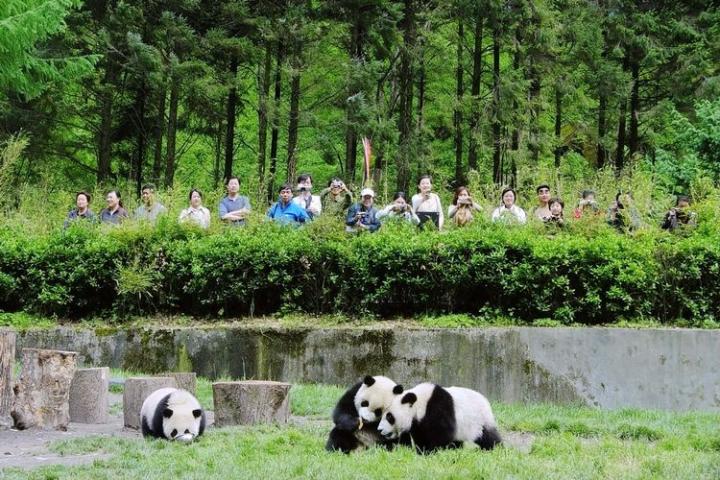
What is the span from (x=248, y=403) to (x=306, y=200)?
260 inches

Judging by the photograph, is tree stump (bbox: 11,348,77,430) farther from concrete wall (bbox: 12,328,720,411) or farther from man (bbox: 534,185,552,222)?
man (bbox: 534,185,552,222)

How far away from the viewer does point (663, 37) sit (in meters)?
32.1

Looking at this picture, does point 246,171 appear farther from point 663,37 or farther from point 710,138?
point 710,138

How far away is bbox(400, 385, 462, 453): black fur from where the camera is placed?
730cm

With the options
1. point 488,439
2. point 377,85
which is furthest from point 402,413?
point 377,85

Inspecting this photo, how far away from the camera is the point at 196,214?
14.7m

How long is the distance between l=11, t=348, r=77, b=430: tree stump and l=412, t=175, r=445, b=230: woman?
22.1 ft

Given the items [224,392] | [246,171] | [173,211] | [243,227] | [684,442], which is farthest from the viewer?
[246,171]

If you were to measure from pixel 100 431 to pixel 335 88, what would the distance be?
22.3 m

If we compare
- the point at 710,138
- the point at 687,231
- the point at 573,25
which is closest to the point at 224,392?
the point at 687,231

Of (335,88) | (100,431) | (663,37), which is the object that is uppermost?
(663,37)

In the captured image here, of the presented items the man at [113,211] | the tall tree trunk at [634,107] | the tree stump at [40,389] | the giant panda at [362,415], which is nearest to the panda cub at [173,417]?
the tree stump at [40,389]

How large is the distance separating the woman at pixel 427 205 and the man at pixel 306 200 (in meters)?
1.52

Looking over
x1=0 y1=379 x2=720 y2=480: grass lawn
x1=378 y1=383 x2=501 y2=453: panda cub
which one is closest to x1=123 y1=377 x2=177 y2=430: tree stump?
x1=0 y1=379 x2=720 y2=480: grass lawn
